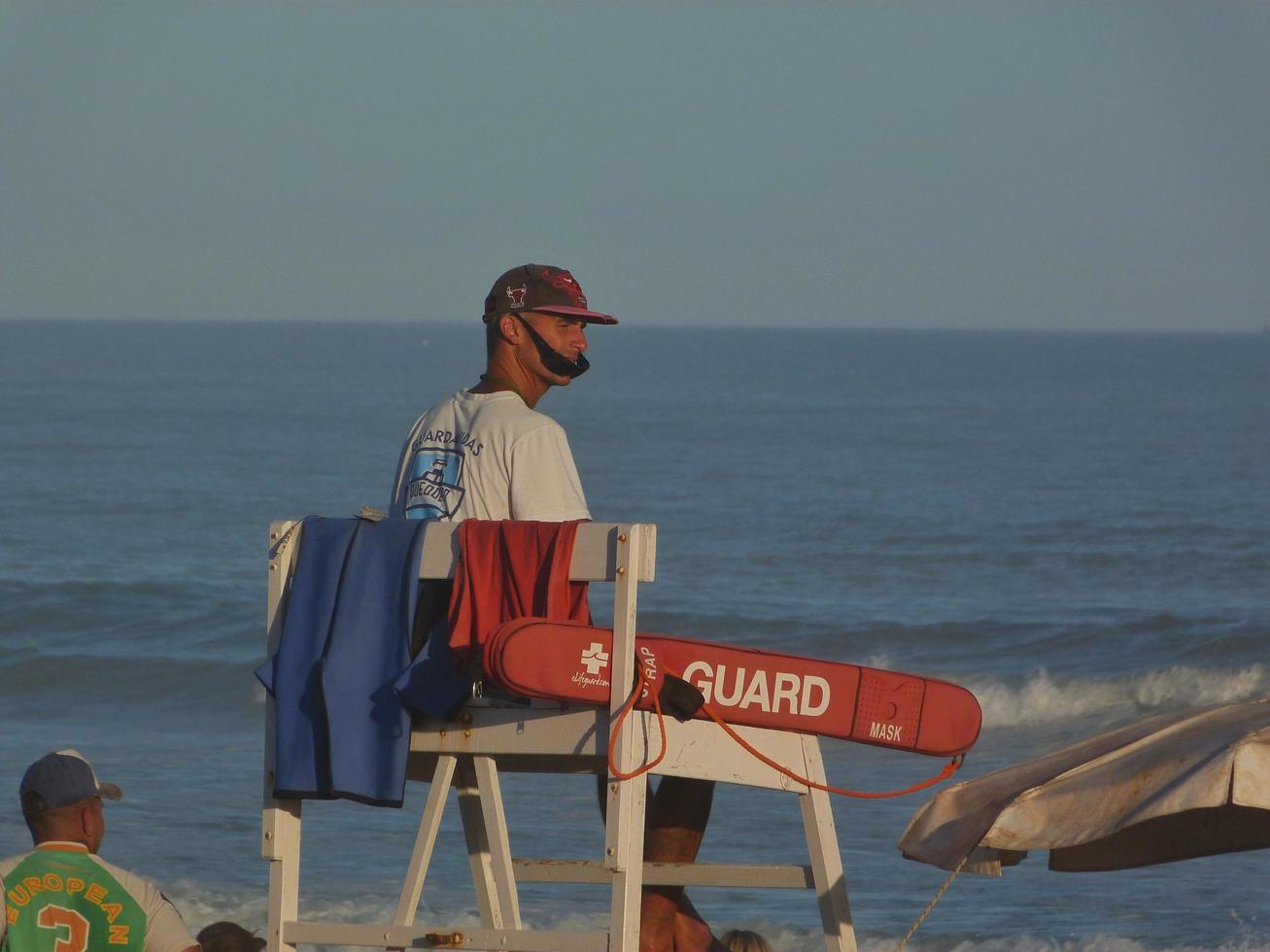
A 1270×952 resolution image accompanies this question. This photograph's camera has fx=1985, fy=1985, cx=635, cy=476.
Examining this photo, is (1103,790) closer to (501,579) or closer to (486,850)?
(501,579)

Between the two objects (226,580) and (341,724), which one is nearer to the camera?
(341,724)

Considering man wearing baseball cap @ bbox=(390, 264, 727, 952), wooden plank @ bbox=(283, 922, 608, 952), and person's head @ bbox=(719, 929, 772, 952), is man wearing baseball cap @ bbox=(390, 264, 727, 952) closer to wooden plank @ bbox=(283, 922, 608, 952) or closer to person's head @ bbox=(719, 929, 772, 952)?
person's head @ bbox=(719, 929, 772, 952)

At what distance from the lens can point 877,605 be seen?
28.0 metres

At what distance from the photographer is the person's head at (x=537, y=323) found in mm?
4672

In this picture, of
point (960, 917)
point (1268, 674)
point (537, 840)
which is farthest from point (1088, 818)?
point (1268, 674)

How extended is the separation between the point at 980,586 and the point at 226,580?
11.3 metres

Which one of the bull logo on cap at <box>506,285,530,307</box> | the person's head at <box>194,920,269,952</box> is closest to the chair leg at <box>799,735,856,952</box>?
the bull logo on cap at <box>506,285,530,307</box>

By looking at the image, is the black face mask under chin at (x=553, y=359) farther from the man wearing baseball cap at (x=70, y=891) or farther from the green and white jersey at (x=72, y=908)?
the green and white jersey at (x=72, y=908)

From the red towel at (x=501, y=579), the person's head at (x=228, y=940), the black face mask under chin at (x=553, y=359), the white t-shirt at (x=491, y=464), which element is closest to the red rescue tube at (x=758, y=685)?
the red towel at (x=501, y=579)

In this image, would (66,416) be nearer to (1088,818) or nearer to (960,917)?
(960,917)

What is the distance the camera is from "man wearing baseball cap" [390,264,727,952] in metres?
4.49

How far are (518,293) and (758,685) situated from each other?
1124 millimetres

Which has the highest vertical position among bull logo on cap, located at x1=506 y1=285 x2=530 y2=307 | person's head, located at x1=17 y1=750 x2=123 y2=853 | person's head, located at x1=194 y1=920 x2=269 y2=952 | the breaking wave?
the breaking wave

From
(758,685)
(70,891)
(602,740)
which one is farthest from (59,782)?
(758,685)
